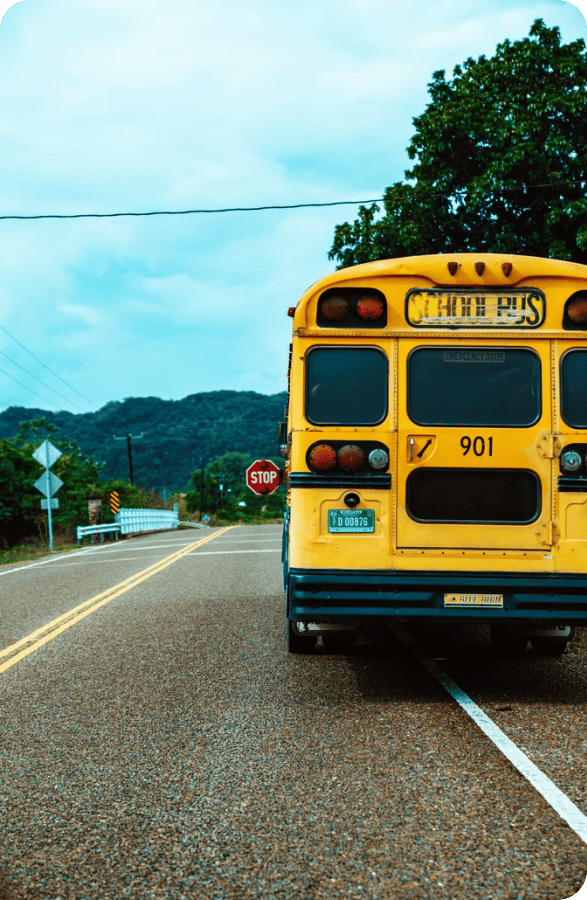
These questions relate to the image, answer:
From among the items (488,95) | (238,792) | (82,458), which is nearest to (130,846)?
(238,792)

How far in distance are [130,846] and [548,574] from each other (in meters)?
3.21

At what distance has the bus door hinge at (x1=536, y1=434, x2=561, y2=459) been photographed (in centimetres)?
559

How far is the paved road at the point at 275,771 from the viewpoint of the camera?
3.27 metres

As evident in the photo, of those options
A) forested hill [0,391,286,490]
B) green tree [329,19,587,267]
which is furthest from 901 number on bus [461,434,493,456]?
forested hill [0,391,286,490]

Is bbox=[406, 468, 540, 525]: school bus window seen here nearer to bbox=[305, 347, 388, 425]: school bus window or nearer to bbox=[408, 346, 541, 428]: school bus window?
bbox=[408, 346, 541, 428]: school bus window

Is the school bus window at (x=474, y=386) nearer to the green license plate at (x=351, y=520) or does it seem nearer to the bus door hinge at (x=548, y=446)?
the bus door hinge at (x=548, y=446)

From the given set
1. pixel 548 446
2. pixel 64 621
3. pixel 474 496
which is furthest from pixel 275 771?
pixel 64 621

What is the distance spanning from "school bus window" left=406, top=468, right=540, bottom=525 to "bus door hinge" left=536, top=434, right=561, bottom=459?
0.51 ft

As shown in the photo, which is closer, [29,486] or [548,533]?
[548,533]

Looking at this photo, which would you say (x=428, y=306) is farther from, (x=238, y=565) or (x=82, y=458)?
(x=82, y=458)

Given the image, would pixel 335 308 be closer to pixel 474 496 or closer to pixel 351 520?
pixel 351 520

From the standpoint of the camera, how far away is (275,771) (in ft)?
14.6

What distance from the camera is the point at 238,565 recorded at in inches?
632

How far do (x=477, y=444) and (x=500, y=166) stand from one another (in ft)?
36.9
